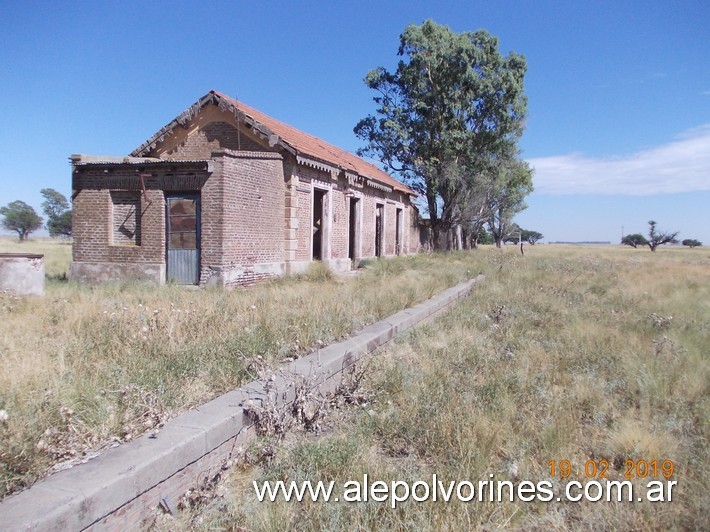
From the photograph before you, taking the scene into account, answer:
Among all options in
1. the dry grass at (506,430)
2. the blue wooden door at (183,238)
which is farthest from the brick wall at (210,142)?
the dry grass at (506,430)

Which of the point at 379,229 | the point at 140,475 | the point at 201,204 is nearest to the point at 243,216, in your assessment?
the point at 201,204

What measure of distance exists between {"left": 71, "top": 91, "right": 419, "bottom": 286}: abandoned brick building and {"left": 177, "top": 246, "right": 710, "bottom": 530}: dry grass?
265 inches

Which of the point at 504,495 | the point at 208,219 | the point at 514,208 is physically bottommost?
the point at 504,495

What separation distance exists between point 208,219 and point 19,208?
208 ft

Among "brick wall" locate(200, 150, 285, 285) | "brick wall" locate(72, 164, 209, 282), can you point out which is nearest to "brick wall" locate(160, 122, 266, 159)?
"brick wall" locate(200, 150, 285, 285)

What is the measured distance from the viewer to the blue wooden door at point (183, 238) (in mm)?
11508

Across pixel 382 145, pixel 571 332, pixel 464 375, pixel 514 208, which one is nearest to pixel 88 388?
pixel 464 375

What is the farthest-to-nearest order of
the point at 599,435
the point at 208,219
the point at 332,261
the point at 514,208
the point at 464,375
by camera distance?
the point at 514,208 → the point at 332,261 → the point at 208,219 → the point at 464,375 → the point at 599,435

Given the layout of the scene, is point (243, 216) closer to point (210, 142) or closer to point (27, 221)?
point (210, 142)

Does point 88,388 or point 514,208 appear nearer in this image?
point 88,388

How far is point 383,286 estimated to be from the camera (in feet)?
33.1

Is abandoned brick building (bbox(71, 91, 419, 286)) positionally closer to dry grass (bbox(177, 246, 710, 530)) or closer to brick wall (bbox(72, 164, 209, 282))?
brick wall (bbox(72, 164, 209, 282))

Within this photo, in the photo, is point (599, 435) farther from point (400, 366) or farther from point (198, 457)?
point (198, 457)

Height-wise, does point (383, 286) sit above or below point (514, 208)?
below
